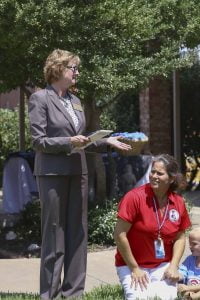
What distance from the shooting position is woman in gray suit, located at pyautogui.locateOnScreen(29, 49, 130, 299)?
188 inches

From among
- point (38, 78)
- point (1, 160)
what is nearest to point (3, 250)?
point (38, 78)

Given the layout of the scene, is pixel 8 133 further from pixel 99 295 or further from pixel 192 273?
pixel 192 273

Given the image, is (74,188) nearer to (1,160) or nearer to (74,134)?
(74,134)

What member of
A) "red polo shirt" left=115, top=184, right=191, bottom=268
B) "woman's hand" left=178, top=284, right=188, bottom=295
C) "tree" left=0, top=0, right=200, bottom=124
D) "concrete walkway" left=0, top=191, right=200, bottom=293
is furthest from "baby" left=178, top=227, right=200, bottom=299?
"tree" left=0, top=0, right=200, bottom=124

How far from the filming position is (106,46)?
25.2ft

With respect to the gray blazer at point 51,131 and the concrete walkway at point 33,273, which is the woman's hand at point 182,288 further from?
the concrete walkway at point 33,273

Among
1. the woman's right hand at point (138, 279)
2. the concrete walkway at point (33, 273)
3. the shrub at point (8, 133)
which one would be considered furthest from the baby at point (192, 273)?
the shrub at point (8, 133)

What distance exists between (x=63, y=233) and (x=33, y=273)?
6.44 ft

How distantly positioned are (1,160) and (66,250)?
34.6ft

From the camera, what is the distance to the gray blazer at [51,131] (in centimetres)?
473

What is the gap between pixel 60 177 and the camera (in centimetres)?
482

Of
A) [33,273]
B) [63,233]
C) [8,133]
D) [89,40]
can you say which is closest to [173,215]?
[63,233]

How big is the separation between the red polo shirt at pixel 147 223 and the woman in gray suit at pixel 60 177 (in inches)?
15.3

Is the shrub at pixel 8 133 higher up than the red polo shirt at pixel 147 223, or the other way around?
the shrub at pixel 8 133
